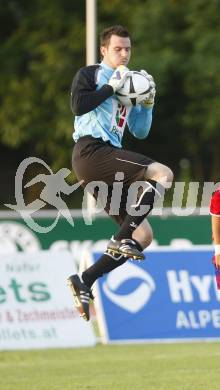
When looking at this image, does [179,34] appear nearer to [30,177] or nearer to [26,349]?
[30,177]

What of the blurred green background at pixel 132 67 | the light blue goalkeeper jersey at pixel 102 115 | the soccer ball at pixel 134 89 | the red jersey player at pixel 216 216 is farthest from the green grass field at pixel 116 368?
the blurred green background at pixel 132 67

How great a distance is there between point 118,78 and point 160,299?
624cm

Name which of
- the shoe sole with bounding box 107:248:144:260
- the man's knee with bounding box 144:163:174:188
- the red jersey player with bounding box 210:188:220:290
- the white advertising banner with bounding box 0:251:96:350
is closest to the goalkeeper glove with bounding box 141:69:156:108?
the man's knee with bounding box 144:163:174:188

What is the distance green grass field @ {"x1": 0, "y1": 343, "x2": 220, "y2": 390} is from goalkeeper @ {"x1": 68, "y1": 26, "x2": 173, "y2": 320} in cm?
157

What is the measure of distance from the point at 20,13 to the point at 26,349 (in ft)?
54.0

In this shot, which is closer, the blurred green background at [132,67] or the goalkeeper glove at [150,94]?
the goalkeeper glove at [150,94]

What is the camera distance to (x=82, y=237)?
61.7 ft

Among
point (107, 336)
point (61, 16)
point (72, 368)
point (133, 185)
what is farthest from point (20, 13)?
point (133, 185)

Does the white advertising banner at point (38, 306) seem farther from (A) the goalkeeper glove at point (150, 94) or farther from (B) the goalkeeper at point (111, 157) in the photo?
(A) the goalkeeper glove at point (150, 94)

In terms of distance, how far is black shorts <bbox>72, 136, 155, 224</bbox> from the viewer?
9.44m

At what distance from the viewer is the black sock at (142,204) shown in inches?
372

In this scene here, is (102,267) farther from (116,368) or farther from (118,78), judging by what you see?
(116,368)

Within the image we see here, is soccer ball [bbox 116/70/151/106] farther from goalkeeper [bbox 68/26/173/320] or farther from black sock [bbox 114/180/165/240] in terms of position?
black sock [bbox 114/180/165/240]

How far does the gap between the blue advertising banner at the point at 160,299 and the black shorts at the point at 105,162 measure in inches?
213
